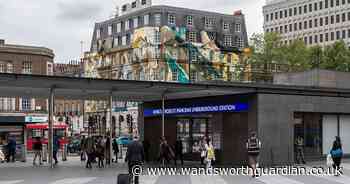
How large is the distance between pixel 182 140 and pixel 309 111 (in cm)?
729

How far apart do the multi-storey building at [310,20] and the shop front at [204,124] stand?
3302 inches

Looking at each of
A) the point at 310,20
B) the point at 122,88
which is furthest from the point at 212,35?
the point at 122,88

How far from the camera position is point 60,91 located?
31766 mm

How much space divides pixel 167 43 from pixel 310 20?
3740 cm

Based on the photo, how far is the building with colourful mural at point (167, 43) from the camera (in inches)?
3787

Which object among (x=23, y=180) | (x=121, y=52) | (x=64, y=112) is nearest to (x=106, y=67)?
(x=121, y=52)

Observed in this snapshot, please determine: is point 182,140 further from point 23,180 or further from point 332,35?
point 332,35

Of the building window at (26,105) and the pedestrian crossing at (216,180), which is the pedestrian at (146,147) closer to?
the pedestrian crossing at (216,180)

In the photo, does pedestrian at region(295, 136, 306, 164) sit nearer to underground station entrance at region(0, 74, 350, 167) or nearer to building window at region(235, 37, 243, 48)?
underground station entrance at region(0, 74, 350, 167)

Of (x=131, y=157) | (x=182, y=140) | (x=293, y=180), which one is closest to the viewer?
(x=131, y=157)

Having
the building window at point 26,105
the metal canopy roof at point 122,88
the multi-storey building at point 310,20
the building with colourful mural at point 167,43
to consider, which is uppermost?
the multi-storey building at point 310,20

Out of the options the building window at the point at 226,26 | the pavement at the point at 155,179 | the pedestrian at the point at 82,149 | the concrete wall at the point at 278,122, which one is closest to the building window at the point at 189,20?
the building window at the point at 226,26

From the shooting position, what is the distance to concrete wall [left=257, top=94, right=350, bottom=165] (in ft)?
97.5

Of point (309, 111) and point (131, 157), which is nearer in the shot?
point (131, 157)
